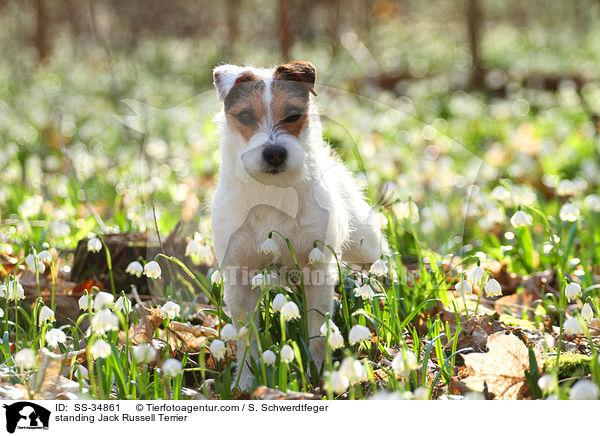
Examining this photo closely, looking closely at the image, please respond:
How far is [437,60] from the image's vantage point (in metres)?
19.8

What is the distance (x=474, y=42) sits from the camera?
13.6m

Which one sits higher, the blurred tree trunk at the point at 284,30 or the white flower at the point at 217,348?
the blurred tree trunk at the point at 284,30

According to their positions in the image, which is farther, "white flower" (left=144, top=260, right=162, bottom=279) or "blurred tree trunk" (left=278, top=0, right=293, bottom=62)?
"blurred tree trunk" (left=278, top=0, right=293, bottom=62)

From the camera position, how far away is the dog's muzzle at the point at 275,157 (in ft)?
10.4

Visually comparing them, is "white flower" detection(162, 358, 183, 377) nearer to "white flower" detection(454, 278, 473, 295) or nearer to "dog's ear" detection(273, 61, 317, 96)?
"white flower" detection(454, 278, 473, 295)

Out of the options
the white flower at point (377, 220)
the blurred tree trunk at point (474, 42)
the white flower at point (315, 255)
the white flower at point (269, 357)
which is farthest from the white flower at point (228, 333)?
the blurred tree trunk at point (474, 42)

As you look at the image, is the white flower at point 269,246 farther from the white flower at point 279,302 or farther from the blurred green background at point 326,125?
the blurred green background at point 326,125

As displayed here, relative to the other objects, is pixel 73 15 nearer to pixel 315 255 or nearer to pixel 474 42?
pixel 474 42

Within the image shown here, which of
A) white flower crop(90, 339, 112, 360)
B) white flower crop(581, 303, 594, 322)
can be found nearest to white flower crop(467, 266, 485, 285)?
white flower crop(581, 303, 594, 322)

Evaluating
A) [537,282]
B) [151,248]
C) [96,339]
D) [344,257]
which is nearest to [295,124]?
[344,257]

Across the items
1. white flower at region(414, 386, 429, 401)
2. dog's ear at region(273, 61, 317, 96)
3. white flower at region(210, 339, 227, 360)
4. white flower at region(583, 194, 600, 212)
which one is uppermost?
dog's ear at region(273, 61, 317, 96)

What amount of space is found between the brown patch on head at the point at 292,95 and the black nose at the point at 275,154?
203mm

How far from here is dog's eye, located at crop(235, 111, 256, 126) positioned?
3354 millimetres
